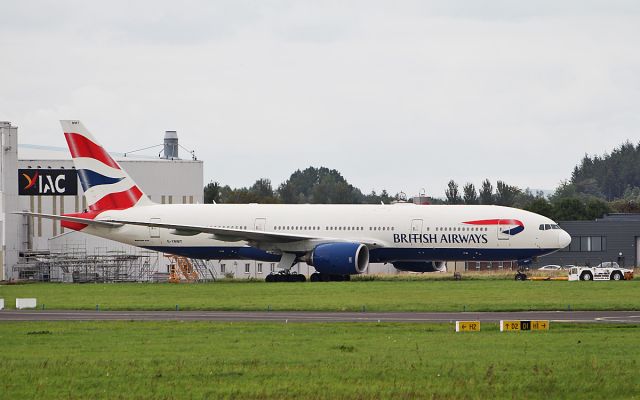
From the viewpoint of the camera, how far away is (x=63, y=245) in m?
87.4

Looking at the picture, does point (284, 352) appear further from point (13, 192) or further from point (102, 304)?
point (13, 192)

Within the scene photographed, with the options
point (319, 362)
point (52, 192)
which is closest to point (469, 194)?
point (52, 192)

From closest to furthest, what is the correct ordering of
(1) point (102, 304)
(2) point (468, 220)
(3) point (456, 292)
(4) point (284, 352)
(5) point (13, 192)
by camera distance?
(4) point (284, 352), (1) point (102, 304), (3) point (456, 292), (2) point (468, 220), (5) point (13, 192)

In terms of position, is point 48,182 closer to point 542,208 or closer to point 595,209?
point 542,208

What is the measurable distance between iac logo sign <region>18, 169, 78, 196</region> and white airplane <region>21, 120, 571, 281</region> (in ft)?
57.1

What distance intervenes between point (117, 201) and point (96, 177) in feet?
6.44

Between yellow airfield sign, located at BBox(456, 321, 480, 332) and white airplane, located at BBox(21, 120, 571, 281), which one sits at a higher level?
white airplane, located at BBox(21, 120, 571, 281)

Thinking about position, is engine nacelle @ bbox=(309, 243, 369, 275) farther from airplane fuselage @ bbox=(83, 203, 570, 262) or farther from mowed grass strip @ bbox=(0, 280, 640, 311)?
mowed grass strip @ bbox=(0, 280, 640, 311)

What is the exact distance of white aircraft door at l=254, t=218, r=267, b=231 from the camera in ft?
226

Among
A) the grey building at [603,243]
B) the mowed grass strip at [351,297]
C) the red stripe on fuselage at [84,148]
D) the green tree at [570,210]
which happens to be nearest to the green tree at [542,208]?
the green tree at [570,210]

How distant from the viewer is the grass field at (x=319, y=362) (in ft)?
67.9

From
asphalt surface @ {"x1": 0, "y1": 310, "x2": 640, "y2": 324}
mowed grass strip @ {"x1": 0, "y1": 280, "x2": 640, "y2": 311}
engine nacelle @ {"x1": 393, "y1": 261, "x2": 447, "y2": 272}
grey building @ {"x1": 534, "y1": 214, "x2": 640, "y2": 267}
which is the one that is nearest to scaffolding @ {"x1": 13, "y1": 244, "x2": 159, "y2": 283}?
mowed grass strip @ {"x1": 0, "y1": 280, "x2": 640, "y2": 311}

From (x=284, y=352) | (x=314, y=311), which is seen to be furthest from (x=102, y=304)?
(x=284, y=352)

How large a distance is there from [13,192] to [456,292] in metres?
42.6
